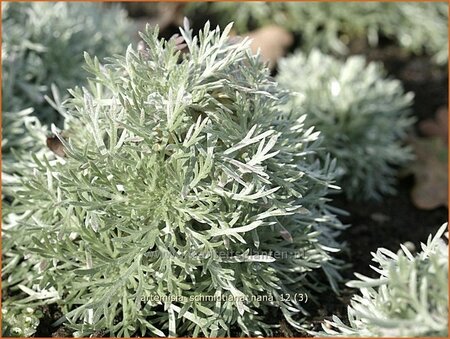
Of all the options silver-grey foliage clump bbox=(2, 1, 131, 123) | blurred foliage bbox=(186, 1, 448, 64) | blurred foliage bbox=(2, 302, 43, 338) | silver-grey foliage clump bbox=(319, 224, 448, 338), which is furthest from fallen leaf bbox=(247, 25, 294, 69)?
silver-grey foliage clump bbox=(319, 224, 448, 338)

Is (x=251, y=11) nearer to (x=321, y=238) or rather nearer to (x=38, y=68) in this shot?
(x=38, y=68)

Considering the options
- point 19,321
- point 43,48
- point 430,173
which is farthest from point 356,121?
point 19,321

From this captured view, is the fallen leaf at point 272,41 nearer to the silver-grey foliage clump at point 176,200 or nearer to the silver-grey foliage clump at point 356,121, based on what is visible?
the silver-grey foliage clump at point 356,121

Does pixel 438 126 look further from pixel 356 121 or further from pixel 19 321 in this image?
pixel 19 321

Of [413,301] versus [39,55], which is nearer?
[413,301]

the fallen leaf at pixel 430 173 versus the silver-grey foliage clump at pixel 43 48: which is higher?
the silver-grey foliage clump at pixel 43 48

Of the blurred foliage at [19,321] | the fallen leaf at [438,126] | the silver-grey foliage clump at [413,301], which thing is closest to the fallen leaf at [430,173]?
the fallen leaf at [438,126]

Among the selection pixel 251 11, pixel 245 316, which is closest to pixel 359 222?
pixel 245 316
